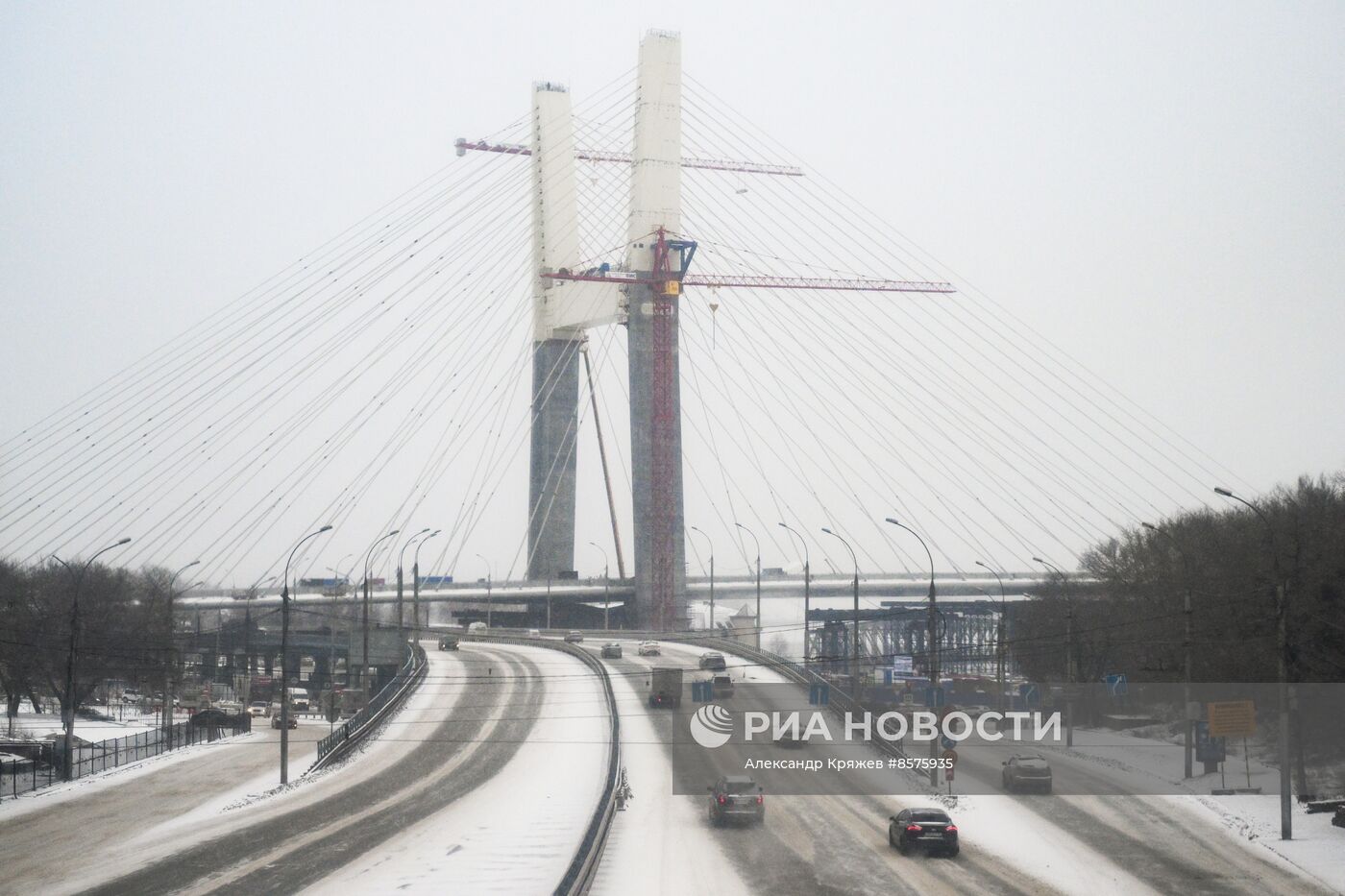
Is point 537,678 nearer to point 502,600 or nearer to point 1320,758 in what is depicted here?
point 1320,758

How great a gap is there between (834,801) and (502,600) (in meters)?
104

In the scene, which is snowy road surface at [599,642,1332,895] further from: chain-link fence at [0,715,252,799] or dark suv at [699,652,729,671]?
dark suv at [699,652,729,671]

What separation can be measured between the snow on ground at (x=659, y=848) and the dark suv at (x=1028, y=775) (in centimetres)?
1060

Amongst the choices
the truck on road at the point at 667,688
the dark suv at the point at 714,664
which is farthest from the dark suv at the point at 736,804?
the dark suv at the point at 714,664

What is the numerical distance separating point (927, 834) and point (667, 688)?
33.5m

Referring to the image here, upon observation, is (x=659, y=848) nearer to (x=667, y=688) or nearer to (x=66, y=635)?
(x=667, y=688)

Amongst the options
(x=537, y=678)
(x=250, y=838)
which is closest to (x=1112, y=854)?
(x=250, y=838)

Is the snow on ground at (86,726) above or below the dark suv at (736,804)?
below

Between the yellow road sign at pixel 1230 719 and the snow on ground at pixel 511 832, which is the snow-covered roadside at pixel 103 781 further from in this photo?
the yellow road sign at pixel 1230 719

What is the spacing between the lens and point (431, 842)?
3856 cm

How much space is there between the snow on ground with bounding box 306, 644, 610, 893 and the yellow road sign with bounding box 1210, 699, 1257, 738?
20207mm

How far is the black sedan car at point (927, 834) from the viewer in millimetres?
35188

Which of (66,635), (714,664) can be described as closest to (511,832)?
(714,664)

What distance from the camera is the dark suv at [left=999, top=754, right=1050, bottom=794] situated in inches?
1747
